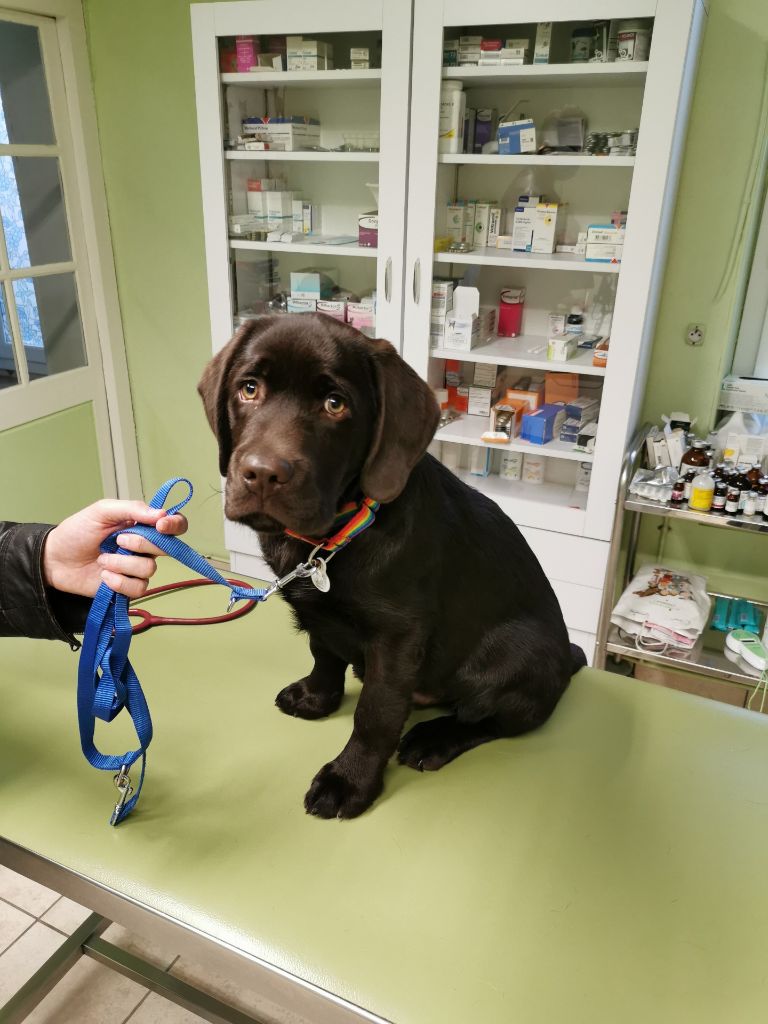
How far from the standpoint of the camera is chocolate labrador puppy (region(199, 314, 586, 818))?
3.17 feet

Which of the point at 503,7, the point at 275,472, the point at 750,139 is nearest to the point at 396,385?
the point at 275,472

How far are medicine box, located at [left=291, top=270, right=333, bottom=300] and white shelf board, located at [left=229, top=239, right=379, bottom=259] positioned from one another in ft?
0.26

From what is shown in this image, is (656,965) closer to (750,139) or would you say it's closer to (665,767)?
(665,767)

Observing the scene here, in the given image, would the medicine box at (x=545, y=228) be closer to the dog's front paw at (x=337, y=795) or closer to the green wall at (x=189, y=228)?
the green wall at (x=189, y=228)

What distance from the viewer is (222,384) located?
3.44ft

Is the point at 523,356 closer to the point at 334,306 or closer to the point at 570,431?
the point at 570,431

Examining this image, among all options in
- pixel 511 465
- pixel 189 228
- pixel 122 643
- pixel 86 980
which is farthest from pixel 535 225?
pixel 86 980

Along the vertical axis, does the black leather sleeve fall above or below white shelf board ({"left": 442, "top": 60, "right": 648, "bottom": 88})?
below

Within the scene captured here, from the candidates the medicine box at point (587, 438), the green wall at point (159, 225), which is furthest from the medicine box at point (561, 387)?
the green wall at point (159, 225)

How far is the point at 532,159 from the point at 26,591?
1.88 metres

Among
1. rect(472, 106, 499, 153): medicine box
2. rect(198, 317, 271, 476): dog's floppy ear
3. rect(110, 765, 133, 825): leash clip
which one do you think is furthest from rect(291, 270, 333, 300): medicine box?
rect(110, 765, 133, 825): leash clip

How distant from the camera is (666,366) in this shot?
2412 mm

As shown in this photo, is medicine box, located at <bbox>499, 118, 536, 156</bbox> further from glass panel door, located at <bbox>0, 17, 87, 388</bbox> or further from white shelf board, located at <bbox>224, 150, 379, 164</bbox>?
glass panel door, located at <bbox>0, 17, 87, 388</bbox>

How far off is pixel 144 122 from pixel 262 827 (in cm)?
278
